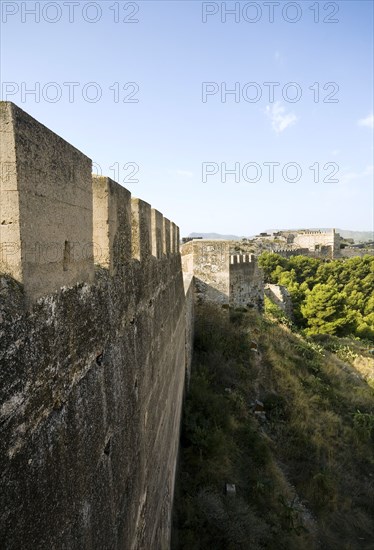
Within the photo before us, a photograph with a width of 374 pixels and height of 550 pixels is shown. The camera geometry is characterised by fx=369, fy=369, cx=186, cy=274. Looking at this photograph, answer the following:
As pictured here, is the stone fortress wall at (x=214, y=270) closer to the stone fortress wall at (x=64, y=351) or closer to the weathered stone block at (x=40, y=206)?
the stone fortress wall at (x=64, y=351)

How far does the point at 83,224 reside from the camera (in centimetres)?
170

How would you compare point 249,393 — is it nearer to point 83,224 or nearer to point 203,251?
point 203,251

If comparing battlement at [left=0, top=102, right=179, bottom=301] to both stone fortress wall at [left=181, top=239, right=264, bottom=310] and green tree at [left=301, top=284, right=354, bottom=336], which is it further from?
green tree at [left=301, top=284, right=354, bottom=336]

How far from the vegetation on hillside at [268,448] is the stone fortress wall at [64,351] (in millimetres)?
5052

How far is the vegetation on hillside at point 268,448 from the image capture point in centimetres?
698

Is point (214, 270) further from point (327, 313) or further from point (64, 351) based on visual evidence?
point (64, 351)

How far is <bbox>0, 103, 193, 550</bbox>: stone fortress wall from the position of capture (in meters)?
1.11

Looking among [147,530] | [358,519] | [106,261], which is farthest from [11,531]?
[358,519]

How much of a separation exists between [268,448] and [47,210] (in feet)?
31.8

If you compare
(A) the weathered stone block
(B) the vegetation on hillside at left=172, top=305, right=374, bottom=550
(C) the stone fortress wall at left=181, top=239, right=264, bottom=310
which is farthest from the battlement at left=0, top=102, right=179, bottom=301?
(C) the stone fortress wall at left=181, top=239, right=264, bottom=310

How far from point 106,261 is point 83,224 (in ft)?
1.30

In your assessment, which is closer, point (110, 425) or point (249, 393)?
point (110, 425)

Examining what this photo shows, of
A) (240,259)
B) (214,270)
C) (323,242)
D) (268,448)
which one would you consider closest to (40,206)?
(268,448)

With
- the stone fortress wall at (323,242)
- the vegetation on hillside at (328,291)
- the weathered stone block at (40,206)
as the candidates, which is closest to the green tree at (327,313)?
the vegetation on hillside at (328,291)
